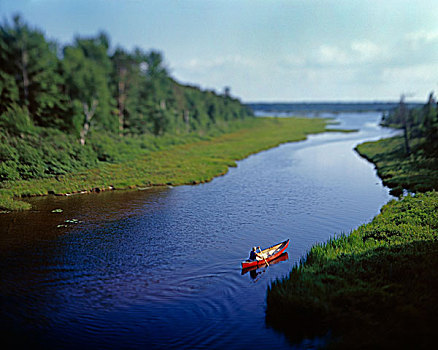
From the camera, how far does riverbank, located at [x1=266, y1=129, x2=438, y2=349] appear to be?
14.0 m

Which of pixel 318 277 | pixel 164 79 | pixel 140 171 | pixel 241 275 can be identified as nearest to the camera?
pixel 318 277

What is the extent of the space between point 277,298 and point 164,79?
80134 mm

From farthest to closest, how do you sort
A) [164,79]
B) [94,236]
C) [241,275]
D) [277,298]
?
[164,79], [94,236], [241,275], [277,298]

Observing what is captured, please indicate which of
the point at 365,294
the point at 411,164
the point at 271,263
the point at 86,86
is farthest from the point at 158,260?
the point at 86,86

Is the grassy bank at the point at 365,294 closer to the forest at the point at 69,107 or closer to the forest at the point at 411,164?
the forest at the point at 411,164

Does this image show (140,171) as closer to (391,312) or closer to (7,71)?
(7,71)

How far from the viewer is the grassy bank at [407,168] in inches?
1571

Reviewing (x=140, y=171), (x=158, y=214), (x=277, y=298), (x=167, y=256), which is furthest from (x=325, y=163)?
(x=277, y=298)

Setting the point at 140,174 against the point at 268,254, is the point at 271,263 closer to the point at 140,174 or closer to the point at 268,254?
the point at 268,254

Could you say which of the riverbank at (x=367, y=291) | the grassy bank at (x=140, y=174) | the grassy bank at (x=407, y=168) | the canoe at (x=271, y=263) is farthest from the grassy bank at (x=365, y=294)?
the grassy bank at (x=140, y=174)

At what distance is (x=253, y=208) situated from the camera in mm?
35062

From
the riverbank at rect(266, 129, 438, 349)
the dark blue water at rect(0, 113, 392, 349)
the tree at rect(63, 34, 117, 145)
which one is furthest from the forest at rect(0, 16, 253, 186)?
the riverbank at rect(266, 129, 438, 349)

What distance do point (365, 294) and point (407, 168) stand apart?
3728 centimetres

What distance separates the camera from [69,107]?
53.8 metres
